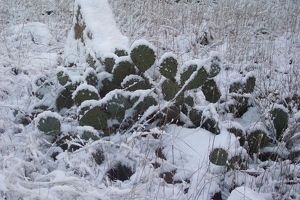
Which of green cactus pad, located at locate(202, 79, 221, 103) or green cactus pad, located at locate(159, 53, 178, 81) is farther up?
green cactus pad, located at locate(159, 53, 178, 81)

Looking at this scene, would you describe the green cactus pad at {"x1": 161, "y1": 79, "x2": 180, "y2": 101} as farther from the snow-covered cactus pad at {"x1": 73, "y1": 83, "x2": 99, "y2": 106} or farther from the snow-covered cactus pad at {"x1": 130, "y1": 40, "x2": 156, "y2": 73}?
the snow-covered cactus pad at {"x1": 73, "y1": 83, "x2": 99, "y2": 106}

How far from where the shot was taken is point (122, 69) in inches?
92.2

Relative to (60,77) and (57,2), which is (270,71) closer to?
(60,77)

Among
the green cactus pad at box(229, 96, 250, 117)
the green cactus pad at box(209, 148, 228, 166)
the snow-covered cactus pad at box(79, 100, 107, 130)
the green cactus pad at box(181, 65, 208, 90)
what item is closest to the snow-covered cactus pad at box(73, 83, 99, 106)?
the snow-covered cactus pad at box(79, 100, 107, 130)

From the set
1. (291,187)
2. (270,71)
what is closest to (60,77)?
(291,187)

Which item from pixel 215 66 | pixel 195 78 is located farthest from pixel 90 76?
pixel 215 66

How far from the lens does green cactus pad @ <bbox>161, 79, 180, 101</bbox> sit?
7.63 ft

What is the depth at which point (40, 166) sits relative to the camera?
1957mm

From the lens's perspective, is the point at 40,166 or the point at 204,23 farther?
the point at 204,23

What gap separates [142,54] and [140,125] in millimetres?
430

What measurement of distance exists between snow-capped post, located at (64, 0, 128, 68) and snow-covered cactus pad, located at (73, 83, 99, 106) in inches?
10.6

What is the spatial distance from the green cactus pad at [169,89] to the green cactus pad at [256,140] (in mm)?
523

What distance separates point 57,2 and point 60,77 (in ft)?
9.54

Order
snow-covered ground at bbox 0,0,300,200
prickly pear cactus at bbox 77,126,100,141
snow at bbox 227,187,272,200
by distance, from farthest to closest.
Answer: prickly pear cactus at bbox 77,126,100,141
snow-covered ground at bbox 0,0,300,200
snow at bbox 227,187,272,200
